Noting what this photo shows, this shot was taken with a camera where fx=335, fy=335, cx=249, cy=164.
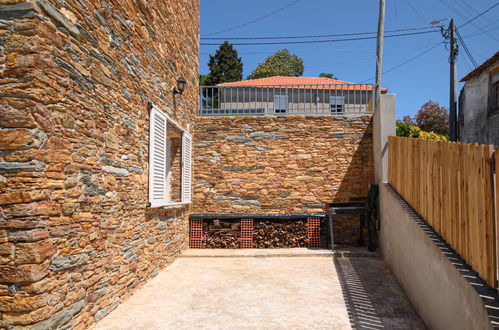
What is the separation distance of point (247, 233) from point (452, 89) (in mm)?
9971

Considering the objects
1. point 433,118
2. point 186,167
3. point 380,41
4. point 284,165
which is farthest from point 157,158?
point 433,118

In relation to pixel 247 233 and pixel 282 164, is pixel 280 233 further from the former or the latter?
pixel 282 164

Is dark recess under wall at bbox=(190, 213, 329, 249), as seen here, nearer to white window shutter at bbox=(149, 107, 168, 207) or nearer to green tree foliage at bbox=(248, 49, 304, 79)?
white window shutter at bbox=(149, 107, 168, 207)

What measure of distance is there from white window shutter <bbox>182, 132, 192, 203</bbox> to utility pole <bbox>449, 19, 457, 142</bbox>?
9783 mm

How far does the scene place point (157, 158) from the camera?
4.99 m

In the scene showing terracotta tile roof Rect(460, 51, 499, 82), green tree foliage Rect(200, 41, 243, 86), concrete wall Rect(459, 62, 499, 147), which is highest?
green tree foliage Rect(200, 41, 243, 86)

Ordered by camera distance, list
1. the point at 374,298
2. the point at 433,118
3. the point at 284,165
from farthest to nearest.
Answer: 1. the point at 433,118
2. the point at 284,165
3. the point at 374,298

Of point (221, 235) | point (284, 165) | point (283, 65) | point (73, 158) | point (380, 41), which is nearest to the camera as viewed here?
point (73, 158)

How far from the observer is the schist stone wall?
2410 millimetres

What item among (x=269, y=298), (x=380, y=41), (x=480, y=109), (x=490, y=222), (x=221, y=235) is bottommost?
(x=269, y=298)

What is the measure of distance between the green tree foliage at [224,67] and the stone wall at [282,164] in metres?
19.8

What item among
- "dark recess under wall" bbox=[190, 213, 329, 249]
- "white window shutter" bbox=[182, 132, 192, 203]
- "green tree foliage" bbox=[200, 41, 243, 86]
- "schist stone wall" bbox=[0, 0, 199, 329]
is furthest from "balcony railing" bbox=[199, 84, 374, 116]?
"green tree foliage" bbox=[200, 41, 243, 86]

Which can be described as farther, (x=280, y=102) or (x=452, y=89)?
(x=452, y=89)

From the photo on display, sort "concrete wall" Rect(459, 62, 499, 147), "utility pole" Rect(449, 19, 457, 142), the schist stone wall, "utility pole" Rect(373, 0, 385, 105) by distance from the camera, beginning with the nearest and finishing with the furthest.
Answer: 1. the schist stone wall
2. "utility pole" Rect(373, 0, 385, 105)
3. "concrete wall" Rect(459, 62, 499, 147)
4. "utility pole" Rect(449, 19, 457, 142)
